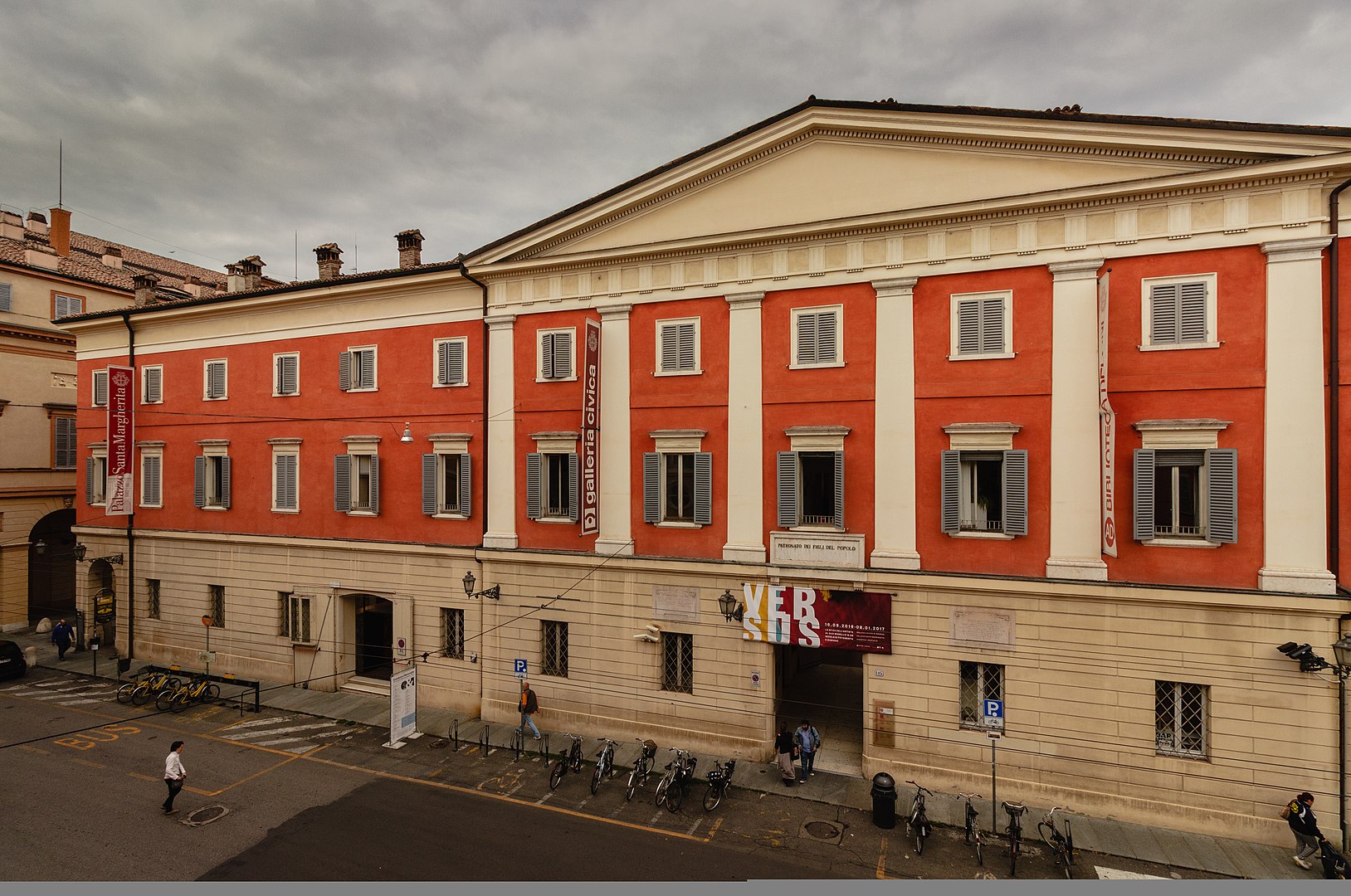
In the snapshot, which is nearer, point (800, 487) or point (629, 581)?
point (800, 487)

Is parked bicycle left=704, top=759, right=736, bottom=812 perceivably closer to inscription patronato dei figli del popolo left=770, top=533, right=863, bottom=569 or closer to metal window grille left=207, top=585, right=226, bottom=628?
inscription patronato dei figli del popolo left=770, top=533, right=863, bottom=569

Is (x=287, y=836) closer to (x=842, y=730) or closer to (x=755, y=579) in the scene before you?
(x=755, y=579)

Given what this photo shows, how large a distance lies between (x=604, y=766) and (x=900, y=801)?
280 inches

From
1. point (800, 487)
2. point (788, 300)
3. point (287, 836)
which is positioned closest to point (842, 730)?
point (800, 487)

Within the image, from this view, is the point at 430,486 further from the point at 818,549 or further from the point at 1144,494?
the point at 1144,494

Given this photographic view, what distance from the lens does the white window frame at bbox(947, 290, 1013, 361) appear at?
582 inches

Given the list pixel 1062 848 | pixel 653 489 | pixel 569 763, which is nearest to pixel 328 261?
pixel 653 489

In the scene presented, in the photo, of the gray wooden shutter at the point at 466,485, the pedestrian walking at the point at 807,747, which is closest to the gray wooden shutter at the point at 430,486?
the gray wooden shutter at the point at 466,485

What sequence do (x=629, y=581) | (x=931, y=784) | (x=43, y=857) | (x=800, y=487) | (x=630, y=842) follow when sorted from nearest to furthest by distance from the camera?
1. (x=43, y=857)
2. (x=630, y=842)
3. (x=931, y=784)
4. (x=800, y=487)
5. (x=629, y=581)

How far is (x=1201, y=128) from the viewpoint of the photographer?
13.2m

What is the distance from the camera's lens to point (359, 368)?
21688mm

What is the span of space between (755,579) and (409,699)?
10.7 m

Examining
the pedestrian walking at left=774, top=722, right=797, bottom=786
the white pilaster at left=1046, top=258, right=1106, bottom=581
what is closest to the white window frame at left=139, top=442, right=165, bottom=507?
the pedestrian walking at left=774, top=722, right=797, bottom=786

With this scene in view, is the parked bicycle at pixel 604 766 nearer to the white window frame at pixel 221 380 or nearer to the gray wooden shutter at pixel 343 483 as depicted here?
the gray wooden shutter at pixel 343 483
